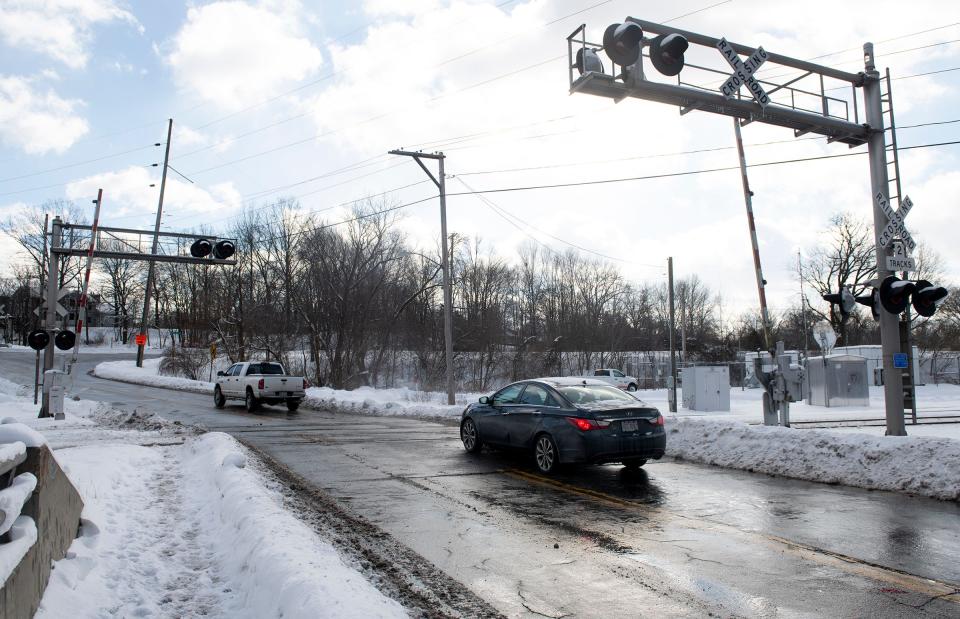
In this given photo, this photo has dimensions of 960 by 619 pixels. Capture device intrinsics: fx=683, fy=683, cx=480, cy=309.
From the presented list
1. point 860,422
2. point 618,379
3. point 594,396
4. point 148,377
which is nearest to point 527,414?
point 594,396

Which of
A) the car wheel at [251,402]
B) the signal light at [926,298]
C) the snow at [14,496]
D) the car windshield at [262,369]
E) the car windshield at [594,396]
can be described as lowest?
the car wheel at [251,402]

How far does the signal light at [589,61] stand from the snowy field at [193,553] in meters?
7.24

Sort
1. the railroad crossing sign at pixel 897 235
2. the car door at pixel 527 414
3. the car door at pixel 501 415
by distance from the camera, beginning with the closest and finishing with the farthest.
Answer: the car door at pixel 527 414, the car door at pixel 501 415, the railroad crossing sign at pixel 897 235

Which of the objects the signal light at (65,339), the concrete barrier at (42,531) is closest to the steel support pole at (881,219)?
the concrete barrier at (42,531)

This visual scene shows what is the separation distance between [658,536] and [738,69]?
823 centimetres

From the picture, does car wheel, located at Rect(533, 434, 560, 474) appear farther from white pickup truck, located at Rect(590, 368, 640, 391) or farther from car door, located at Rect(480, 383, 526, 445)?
white pickup truck, located at Rect(590, 368, 640, 391)

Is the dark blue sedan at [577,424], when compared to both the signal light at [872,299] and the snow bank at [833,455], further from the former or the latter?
the signal light at [872,299]

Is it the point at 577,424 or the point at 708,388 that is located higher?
the point at 577,424

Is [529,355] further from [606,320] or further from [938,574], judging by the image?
[938,574]

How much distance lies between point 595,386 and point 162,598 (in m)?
7.34

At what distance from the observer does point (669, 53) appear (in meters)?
9.87

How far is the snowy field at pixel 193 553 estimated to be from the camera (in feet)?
14.6

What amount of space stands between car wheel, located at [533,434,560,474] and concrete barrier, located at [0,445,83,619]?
6.36m

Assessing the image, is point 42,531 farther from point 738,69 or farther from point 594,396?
point 738,69
